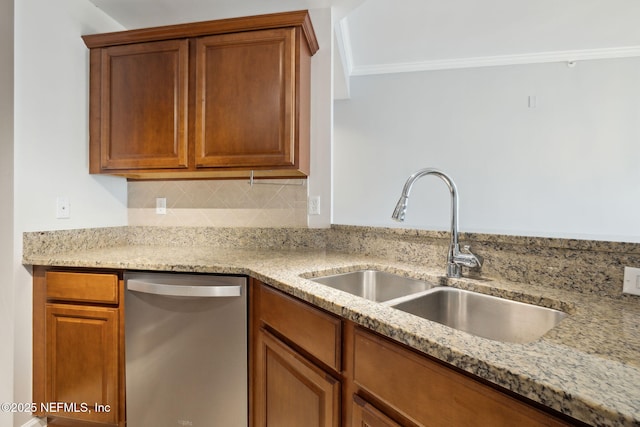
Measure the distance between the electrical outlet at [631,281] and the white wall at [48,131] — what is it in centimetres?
250

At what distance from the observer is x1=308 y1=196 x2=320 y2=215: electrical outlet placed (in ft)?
6.23

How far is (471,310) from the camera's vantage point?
1.10 metres

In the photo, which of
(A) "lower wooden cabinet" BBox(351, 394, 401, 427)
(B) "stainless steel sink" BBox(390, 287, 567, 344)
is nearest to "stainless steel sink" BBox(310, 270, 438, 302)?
(B) "stainless steel sink" BBox(390, 287, 567, 344)

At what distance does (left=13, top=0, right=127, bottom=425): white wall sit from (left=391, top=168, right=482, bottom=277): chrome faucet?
1.80 metres

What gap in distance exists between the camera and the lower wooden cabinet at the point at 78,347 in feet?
4.64

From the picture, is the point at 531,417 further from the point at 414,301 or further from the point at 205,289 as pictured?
the point at 205,289

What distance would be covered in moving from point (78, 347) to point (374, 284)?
1.48 m

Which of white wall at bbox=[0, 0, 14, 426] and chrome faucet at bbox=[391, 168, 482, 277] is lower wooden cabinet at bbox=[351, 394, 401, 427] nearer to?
chrome faucet at bbox=[391, 168, 482, 277]

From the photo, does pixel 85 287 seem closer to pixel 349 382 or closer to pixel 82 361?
pixel 82 361

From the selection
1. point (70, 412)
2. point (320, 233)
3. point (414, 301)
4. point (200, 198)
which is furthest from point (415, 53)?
point (70, 412)

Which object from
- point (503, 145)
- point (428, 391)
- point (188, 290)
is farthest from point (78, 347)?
point (503, 145)

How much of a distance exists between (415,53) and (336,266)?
2.56 meters

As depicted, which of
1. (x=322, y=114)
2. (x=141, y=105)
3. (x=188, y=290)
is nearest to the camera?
(x=188, y=290)

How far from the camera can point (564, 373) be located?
492 mm
